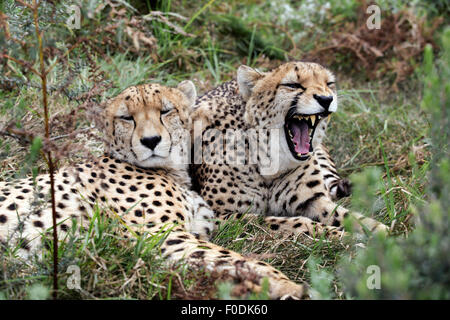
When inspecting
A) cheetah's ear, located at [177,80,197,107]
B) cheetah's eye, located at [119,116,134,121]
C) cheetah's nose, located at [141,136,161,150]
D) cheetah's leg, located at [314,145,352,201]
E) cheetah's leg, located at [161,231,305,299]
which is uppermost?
cheetah's ear, located at [177,80,197,107]

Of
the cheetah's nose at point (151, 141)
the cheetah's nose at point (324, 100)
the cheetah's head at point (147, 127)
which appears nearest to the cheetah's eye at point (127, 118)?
the cheetah's head at point (147, 127)

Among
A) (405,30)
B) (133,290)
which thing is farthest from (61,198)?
(405,30)

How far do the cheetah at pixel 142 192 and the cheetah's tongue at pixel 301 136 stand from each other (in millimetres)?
733

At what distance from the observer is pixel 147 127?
354 cm

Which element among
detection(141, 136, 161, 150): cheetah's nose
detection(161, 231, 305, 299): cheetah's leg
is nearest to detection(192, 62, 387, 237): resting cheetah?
detection(141, 136, 161, 150): cheetah's nose

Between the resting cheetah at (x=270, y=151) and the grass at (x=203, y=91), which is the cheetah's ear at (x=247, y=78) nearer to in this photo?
the resting cheetah at (x=270, y=151)

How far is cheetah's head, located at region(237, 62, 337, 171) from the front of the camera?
375 centimetres

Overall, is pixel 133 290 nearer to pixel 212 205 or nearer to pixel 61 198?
pixel 61 198

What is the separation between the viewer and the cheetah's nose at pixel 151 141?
3.53 meters

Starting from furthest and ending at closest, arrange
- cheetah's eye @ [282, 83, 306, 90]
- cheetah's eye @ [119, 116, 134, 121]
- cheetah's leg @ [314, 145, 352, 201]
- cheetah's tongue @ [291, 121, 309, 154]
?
cheetah's leg @ [314, 145, 352, 201]
cheetah's tongue @ [291, 121, 309, 154]
cheetah's eye @ [282, 83, 306, 90]
cheetah's eye @ [119, 116, 134, 121]

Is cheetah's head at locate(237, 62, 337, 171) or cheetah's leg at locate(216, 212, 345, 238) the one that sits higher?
cheetah's head at locate(237, 62, 337, 171)

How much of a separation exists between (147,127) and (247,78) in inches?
34.9

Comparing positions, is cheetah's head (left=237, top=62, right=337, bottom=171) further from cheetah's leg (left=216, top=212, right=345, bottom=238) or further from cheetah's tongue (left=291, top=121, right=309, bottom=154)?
cheetah's leg (left=216, top=212, right=345, bottom=238)
